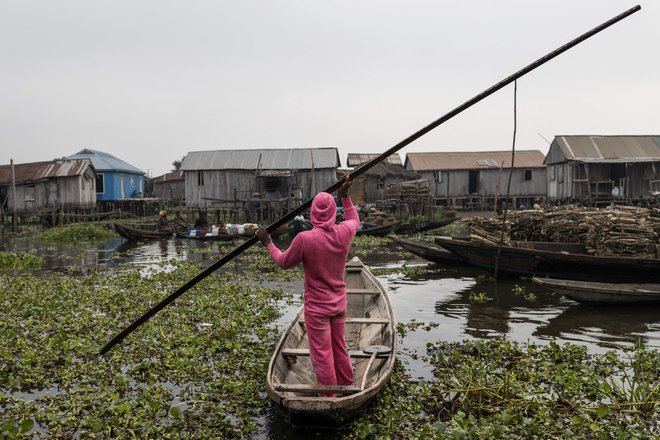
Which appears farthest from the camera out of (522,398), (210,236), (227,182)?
(227,182)

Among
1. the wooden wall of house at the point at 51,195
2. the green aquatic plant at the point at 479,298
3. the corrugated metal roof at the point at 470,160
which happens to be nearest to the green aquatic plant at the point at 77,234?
the wooden wall of house at the point at 51,195

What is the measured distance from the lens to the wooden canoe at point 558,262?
10945mm

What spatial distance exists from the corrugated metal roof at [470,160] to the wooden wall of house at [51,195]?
23.4m

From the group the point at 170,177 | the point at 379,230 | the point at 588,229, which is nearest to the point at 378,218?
the point at 379,230

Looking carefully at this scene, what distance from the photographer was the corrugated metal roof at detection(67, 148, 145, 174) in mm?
38562

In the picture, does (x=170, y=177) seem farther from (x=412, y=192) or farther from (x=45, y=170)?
(x=412, y=192)

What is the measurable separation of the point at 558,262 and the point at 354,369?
294 inches

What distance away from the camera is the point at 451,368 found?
6461 mm

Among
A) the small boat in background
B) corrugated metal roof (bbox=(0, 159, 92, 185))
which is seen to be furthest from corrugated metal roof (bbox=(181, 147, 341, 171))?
the small boat in background

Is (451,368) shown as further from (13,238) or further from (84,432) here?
(13,238)

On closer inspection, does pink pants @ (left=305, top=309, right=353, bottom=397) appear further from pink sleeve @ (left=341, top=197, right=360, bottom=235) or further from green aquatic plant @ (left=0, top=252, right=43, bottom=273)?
green aquatic plant @ (left=0, top=252, right=43, bottom=273)

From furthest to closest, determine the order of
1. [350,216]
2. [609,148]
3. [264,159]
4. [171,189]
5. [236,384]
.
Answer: [171,189]
[264,159]
[609,148]
[236,384]
[350,216]

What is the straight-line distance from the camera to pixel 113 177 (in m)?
38.9

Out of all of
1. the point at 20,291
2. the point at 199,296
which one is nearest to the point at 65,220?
the point at 20,291
